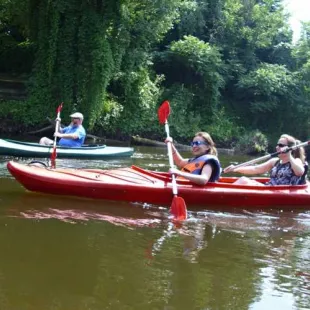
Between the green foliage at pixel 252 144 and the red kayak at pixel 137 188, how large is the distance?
1304 cm

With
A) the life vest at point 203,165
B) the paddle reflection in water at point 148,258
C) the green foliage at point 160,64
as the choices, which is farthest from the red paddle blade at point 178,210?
the green foliage at point 160,64

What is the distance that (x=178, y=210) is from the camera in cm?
520

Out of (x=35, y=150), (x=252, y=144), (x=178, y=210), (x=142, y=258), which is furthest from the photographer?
(x=252, y=144)

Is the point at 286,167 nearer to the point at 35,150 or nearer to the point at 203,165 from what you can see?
the point at 203,165

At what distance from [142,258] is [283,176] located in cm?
327

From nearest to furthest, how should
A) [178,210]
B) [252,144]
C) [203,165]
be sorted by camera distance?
[178,210] < [203,165] < [252,144]

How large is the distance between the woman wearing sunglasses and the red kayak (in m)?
0.26

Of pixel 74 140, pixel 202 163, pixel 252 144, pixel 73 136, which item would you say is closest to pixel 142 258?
pixel 202 163

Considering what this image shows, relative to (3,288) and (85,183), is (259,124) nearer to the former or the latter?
(85,183)

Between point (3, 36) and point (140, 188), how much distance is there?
55.6 feet

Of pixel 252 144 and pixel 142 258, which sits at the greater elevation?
pixel 252 144

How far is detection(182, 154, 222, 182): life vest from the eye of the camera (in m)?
5.71

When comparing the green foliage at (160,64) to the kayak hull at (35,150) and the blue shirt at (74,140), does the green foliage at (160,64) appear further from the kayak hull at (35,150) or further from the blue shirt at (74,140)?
the kayak hull at (35,150)

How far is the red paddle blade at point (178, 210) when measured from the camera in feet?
17.0
